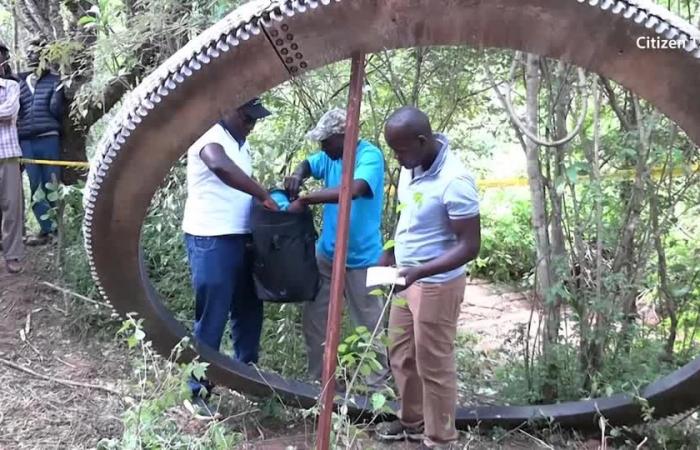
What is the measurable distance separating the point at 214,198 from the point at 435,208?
1.02m

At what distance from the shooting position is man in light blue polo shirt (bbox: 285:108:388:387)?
3631 millimetres

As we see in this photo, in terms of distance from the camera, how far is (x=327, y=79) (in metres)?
4.42

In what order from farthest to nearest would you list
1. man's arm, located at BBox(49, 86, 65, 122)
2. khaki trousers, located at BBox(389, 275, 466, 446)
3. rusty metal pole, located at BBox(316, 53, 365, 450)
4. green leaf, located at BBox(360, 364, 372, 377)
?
man's arm, located at BBox(49, 86, 65, 122) → khaki trousers, located at BBox(389, 275, 466, 446) → green leaf, located at BBox(360, 364, 372, 377) → rusty metal pole, located at BBox(316, 53, 365, 450)

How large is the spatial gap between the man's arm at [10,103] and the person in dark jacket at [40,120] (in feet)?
1.03

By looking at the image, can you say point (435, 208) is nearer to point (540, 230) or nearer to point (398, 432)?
point (540, 230)

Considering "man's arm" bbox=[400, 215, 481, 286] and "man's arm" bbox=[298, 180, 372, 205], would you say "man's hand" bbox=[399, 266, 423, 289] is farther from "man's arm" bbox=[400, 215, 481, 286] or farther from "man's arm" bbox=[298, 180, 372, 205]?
"man's arm" bbox=[298, 180, 372, 205]

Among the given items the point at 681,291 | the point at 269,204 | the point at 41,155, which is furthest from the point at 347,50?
the point at 41,155

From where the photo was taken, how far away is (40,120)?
18.5 feet

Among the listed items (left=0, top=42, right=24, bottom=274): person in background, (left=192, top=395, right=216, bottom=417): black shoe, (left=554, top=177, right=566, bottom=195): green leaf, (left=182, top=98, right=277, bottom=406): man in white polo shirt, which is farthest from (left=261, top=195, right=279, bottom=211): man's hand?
(left=0, top=42, right=24, bottom=274): person in background

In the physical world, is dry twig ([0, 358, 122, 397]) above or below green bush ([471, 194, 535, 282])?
below

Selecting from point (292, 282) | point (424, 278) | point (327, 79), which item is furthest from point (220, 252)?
point (327, 79)

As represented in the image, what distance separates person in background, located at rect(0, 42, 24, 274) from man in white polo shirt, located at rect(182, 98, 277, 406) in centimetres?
225

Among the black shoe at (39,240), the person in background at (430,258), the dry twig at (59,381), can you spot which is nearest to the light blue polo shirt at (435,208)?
the person in background at (430,258)

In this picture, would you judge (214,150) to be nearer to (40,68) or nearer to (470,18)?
(470,18)
